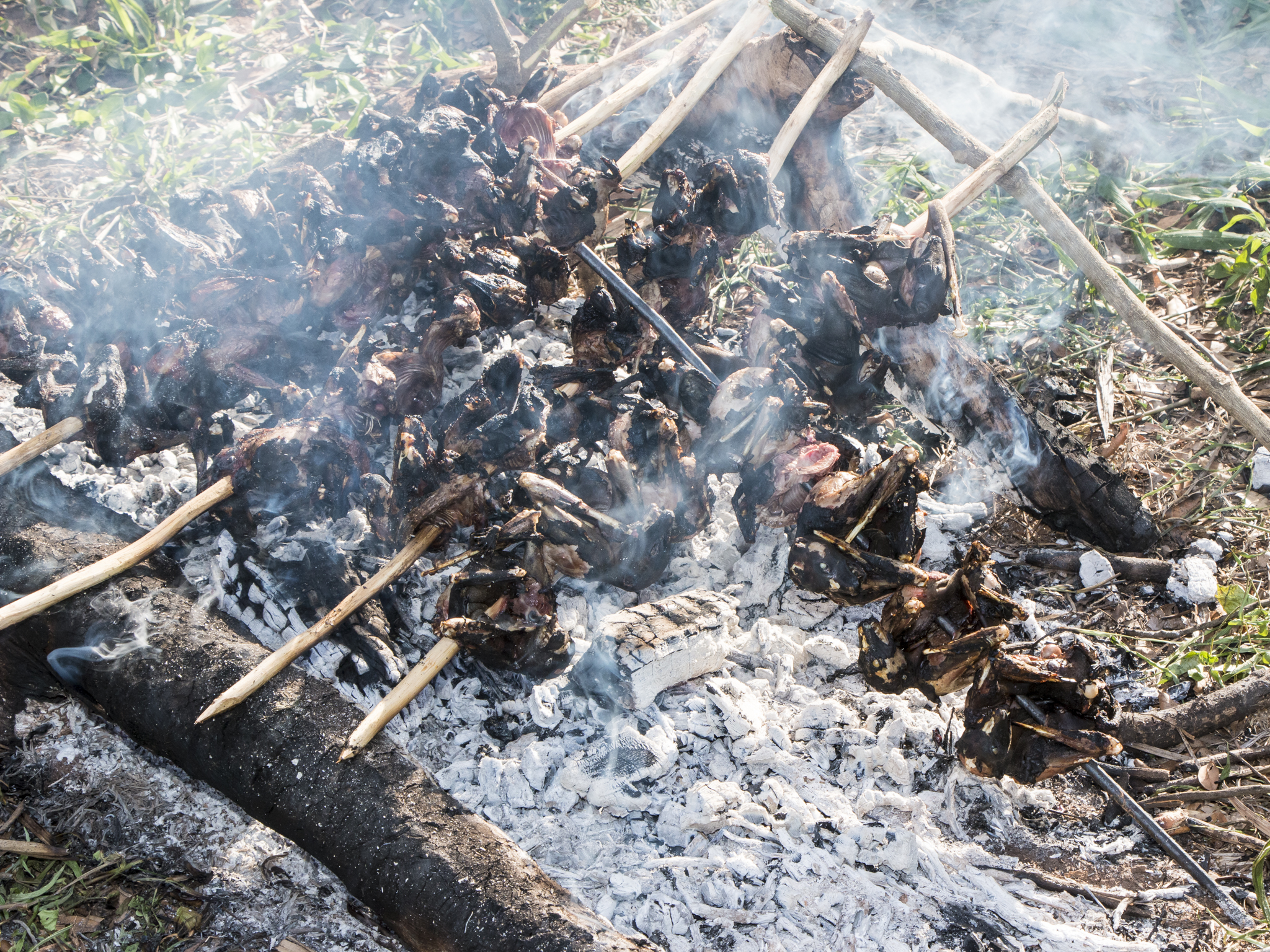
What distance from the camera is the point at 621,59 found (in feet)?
19.9

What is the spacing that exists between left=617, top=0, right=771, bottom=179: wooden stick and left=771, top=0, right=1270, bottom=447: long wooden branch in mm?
158

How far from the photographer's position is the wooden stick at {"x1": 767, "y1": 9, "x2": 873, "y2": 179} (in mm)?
4520

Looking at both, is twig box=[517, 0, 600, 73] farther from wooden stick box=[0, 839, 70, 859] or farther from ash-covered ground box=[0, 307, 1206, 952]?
wooden stick box=[0, 839, 70, 859]

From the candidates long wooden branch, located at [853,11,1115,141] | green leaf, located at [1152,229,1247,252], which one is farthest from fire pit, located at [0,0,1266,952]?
green leaf, located at [1152,229,1247,252]

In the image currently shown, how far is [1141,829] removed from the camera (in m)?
2.98

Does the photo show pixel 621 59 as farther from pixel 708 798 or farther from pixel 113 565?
pixel 708 798

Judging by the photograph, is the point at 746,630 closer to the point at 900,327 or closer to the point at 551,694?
the point at 551,694

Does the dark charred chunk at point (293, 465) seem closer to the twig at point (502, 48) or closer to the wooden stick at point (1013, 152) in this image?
the wooden stick at point (1013, 152)

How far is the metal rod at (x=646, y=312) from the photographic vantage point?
12.9 ft

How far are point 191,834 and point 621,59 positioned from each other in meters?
5.63

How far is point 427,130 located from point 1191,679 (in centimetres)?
455

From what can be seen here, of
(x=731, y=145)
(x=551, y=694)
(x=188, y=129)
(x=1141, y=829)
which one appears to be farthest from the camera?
(x=188, y=129)

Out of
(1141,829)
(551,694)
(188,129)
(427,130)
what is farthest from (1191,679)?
(188,129)

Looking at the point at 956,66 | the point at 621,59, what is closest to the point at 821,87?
the point at 621,59
